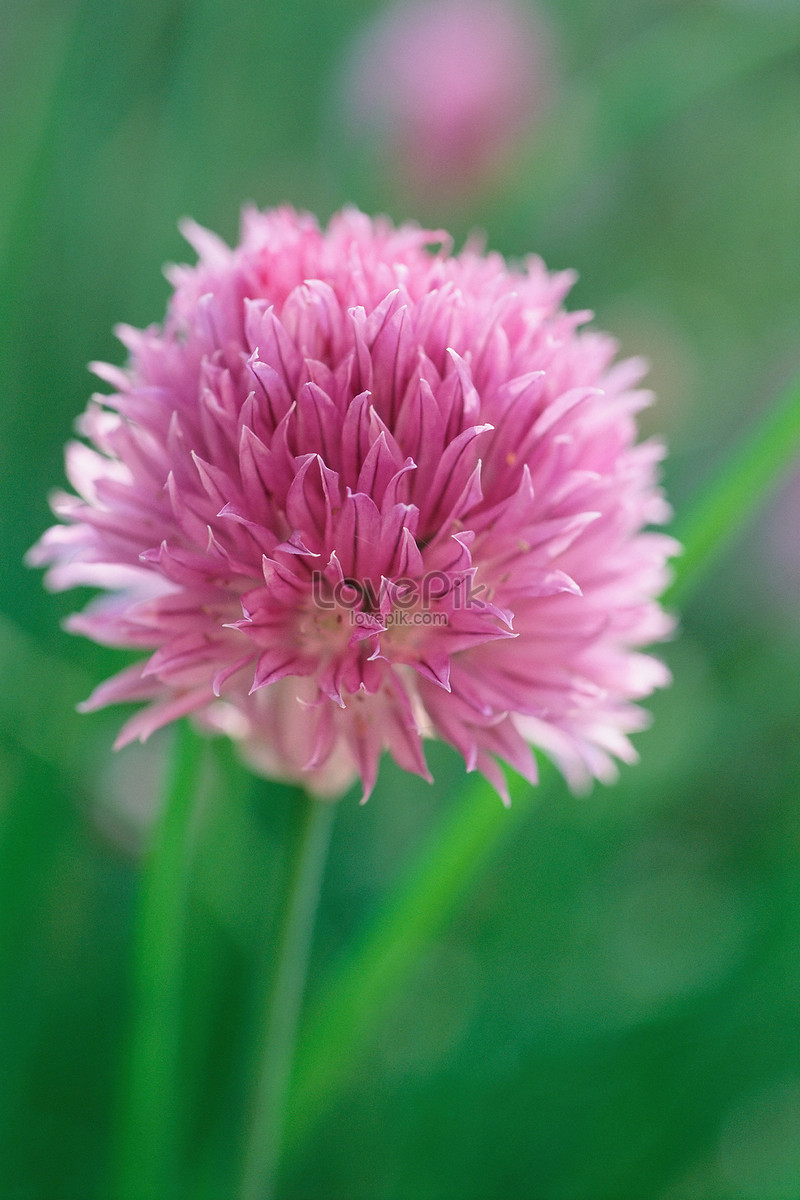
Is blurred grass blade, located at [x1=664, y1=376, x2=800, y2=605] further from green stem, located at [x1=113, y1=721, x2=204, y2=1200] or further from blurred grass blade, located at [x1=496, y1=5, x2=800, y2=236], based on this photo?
blurred grass blade, located at [x1=496, y1=5, x2=800, y2=236]

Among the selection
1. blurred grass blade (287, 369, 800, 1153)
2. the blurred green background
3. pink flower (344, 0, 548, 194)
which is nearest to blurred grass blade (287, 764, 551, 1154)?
blurred grass blade (287, 369, 800, 1153)

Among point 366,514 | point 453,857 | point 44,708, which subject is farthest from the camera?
point 44,708

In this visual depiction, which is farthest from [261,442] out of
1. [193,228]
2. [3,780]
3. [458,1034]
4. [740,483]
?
[458,1034]

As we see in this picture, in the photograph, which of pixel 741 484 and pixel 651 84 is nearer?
pixel 741 484

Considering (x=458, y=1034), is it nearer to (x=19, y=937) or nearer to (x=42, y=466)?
(x=19, y=937)

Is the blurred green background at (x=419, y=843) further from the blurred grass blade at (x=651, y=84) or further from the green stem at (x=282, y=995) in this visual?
the green stem at (x=282, y=995)

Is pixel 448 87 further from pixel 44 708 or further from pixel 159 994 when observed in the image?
pixel 159 994

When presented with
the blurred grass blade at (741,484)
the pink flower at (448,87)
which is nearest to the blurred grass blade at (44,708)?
the blurred grass blade at (741,484)

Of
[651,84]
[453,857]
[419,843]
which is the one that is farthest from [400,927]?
[651,84]
